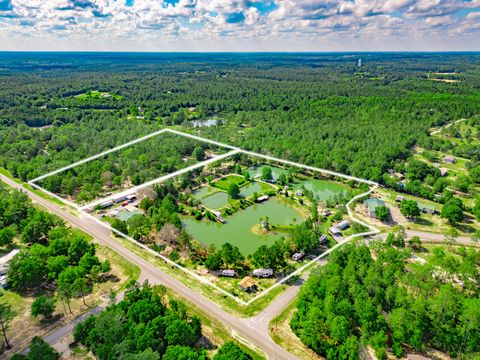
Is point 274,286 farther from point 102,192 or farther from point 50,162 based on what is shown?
point 50,162

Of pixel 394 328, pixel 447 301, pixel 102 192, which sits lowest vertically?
pixel 102 192

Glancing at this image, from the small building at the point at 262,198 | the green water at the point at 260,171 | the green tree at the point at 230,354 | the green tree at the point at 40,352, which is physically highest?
the green tree at the point at 230,354

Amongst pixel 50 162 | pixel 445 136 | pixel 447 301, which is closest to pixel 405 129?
pixel 445 136

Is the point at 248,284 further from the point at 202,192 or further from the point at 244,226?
the point at 202,192

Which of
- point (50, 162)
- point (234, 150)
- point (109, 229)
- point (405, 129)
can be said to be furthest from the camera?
point (405, 129)

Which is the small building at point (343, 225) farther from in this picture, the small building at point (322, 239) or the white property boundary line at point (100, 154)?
the white property boundary line at point (100, 154)

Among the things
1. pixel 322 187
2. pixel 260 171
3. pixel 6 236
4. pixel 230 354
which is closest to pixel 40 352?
pixel 230 354

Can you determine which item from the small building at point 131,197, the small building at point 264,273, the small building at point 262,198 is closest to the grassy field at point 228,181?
the small building at point 262,198
